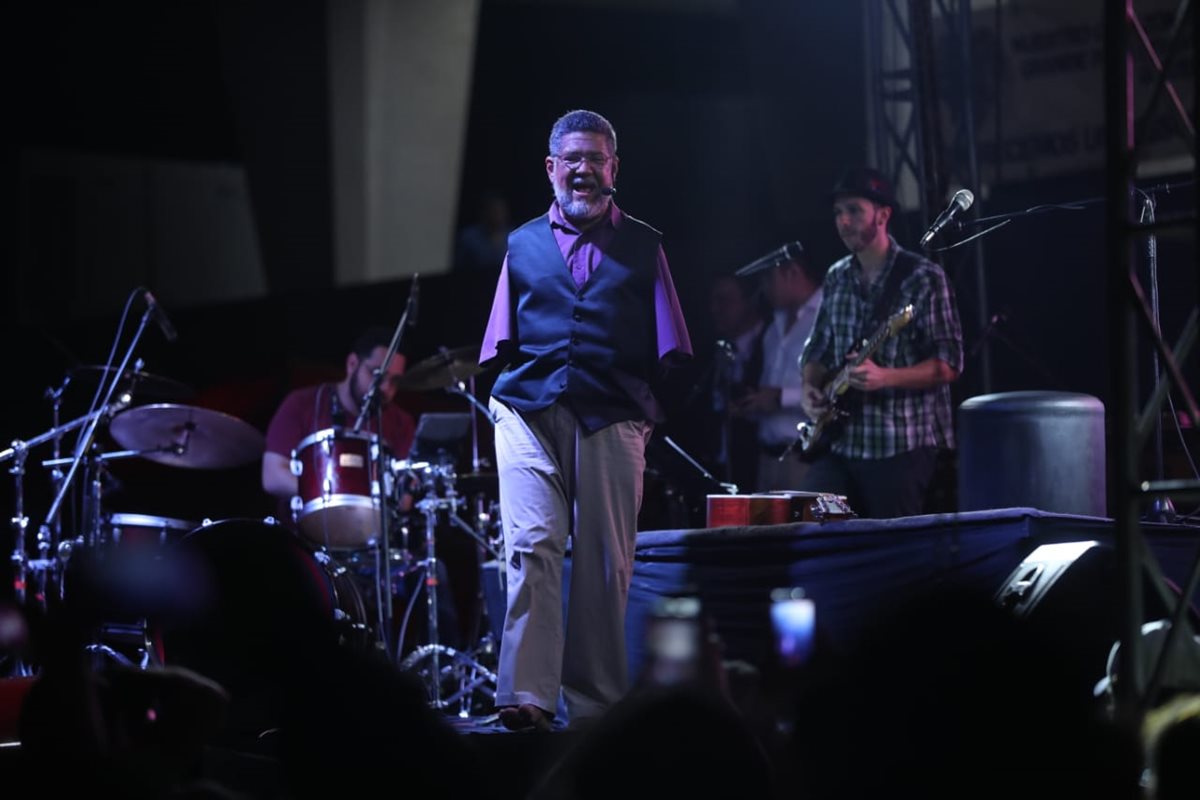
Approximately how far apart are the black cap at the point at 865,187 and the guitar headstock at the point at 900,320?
0.58m

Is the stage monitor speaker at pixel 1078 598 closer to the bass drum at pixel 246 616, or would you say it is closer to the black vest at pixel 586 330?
the black vest at pixel 586 330

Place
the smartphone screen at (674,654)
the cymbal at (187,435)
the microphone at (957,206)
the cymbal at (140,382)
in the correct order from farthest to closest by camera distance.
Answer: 1. the cymbal at (140,382)
2. the cymbal at (187,435)
3. the microphone at (957,206)
4. the smartphone screen at (674,654)

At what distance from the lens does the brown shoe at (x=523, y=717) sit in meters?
5.18

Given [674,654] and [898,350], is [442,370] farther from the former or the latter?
[674,654]

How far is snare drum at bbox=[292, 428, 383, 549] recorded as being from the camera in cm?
820

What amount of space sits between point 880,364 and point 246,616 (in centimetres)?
465

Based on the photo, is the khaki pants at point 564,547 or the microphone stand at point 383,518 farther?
the microphone stand at point 383,518

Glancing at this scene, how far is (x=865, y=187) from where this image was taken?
7301 mm

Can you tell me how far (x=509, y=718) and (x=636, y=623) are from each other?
1645 millimetres

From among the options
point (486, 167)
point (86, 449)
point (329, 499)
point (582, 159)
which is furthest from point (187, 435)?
point (486, 167)

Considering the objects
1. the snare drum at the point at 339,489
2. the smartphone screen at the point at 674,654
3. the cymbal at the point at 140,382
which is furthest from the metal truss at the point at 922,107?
the smartphone screen at the point at 674,654

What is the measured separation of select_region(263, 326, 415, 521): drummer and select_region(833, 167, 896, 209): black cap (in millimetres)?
3060

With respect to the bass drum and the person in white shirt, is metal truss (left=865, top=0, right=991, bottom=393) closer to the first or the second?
the person in white shirt

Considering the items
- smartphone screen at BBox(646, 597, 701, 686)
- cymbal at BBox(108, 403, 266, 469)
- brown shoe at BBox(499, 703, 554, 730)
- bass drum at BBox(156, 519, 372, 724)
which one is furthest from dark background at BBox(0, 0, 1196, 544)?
smartphone screen at BBox(646, 597, 701, 686)
